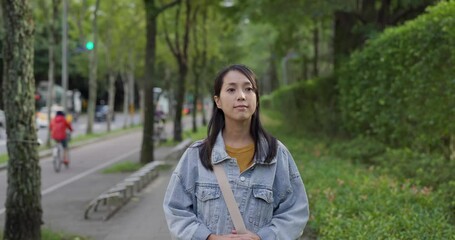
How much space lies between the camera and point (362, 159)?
43.6 feet

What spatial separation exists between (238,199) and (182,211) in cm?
27

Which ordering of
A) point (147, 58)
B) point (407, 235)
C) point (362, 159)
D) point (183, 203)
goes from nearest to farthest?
1. point (183, 203)
2. point (407, 235)
3. point (362, 159)
4. point (147, 58)

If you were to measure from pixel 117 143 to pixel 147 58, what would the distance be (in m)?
13.9

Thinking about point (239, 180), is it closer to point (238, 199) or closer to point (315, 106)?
point (238, 199)

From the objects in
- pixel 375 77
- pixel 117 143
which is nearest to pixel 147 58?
pixel 375 77

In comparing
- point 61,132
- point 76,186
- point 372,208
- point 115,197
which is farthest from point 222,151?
point 61,132

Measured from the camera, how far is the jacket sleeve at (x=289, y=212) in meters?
3.08

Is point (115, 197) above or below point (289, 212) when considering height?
below

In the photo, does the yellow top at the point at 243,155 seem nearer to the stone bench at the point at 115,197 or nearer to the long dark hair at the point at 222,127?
the long dark hair at the point at 222,127

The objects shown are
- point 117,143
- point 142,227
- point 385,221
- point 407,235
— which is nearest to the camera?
point 407,235

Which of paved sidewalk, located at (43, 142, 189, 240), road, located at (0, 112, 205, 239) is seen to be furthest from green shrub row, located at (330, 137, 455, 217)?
road, located at (0, 112, 205, 239)

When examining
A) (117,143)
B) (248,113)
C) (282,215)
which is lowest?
(117,143)

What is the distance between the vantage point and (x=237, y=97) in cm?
311

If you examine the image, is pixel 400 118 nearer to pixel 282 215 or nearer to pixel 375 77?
pixel 375 77
